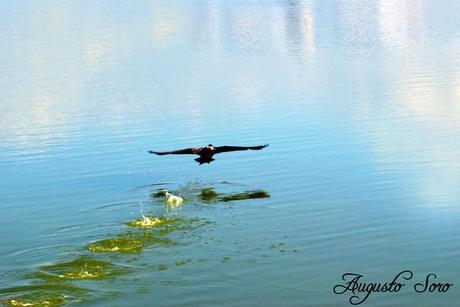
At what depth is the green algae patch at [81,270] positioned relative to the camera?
2322 cm

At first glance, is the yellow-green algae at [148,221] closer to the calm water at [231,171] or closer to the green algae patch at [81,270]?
the calm water at [231,171]

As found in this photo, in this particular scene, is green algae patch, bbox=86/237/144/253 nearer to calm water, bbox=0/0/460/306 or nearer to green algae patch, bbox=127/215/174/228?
calm water, bbox=0/0/460/306

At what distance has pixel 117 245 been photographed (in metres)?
25.8

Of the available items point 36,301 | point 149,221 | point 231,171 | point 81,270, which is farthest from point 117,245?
point 231,171

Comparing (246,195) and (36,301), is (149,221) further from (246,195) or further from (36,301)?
(36,301)

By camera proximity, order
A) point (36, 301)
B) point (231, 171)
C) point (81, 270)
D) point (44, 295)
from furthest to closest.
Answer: point (231, 171) → point (81, 270) → point (44, 295) → point (36, 301)

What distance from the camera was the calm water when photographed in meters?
23.3

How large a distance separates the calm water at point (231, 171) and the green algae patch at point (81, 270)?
0.24 feet

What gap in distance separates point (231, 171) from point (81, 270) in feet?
36.5

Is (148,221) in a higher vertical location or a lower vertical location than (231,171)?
lower

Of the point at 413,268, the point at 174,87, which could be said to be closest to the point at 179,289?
the point at 413,268

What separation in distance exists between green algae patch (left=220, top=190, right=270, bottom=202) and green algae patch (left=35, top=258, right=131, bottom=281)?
6878 millimetres
